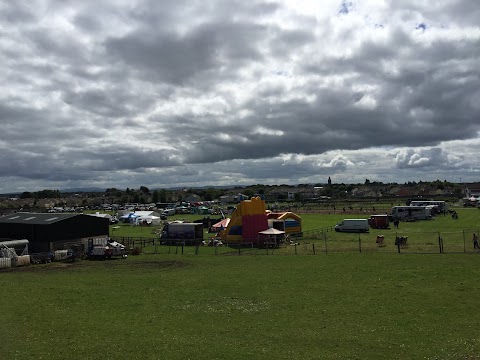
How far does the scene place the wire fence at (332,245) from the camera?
1421 inches

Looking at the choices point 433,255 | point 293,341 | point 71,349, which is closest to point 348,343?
point 293,341

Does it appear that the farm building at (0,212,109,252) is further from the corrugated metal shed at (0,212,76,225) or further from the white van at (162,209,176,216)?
the white van at (162,209,176,216)

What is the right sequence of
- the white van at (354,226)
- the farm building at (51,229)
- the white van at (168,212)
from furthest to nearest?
the white van at (168,212)
the white van at (354,226)
the farm building at (51,229)

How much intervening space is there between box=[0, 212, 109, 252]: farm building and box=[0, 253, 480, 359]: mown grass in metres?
10.1

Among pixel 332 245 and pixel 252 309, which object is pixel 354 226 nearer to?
pixel 332 245

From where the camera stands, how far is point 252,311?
18.5 m

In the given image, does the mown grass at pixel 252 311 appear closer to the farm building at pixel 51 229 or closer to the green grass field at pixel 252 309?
the green grass field at pixel 252 309

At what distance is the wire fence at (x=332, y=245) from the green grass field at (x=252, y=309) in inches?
132

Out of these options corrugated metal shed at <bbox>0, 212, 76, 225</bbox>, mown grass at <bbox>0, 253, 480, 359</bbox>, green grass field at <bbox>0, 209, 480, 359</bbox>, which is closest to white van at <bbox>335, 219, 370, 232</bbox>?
green grass field at <bbox>0, 209, 480, 359</bbox>

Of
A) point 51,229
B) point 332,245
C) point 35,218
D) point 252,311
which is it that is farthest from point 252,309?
point 35,218

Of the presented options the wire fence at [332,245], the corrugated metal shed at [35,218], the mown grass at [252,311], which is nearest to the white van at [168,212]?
the wire fence at [332,245]

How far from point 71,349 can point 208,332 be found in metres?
4.90

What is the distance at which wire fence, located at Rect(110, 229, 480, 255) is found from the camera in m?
36.1

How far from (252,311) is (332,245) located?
25.2 m
